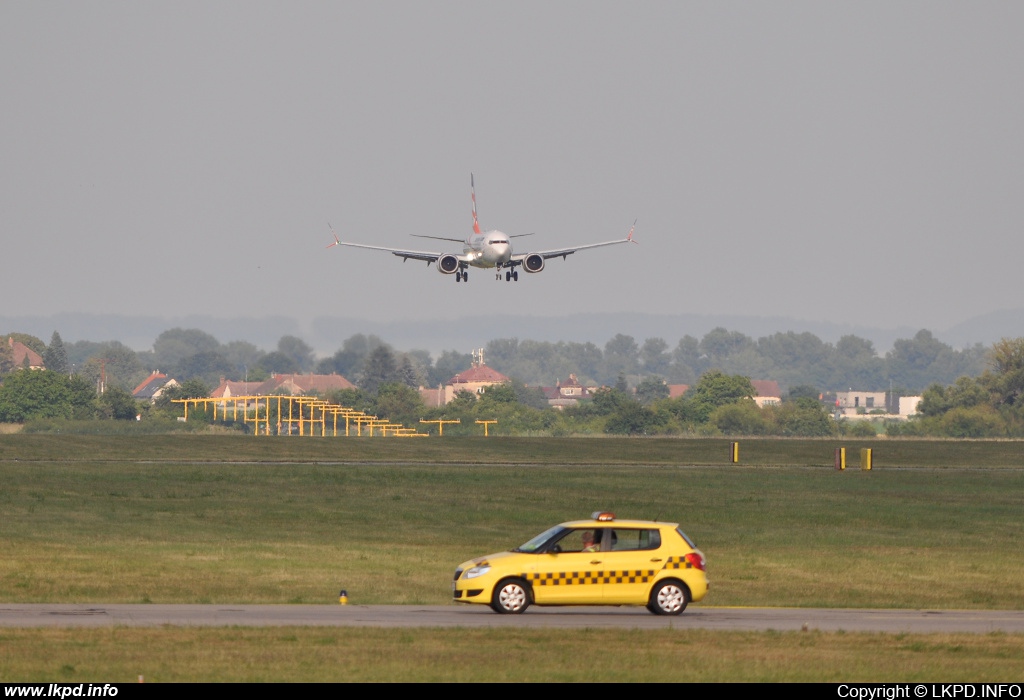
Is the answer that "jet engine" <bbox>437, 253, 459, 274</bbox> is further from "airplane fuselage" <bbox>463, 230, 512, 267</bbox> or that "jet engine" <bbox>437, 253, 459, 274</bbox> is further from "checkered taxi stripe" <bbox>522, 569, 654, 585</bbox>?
"checkered taxi stripe" <bbox>522, 569, 654, 585</bbox>

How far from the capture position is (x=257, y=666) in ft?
74.7

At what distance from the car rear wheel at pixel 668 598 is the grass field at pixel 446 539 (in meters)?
3.03

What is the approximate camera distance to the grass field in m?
24.3

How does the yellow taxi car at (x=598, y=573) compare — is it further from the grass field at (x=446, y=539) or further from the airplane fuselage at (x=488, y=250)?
the airplane fuselage at (x=488, y=250)

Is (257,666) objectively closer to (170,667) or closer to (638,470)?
(170,667)

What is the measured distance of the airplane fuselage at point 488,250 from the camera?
93000 millimetres

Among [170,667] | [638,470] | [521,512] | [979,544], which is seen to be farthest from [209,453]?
[170,667]

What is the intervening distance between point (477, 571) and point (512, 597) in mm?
945

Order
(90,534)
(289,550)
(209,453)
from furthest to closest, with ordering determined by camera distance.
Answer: (209,453)
(90,534)
(289,550)

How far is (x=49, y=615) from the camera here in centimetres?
2964

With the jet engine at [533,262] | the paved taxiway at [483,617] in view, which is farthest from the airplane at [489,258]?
the paved taxiway at [483,617]

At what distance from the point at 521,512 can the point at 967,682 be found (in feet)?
123
